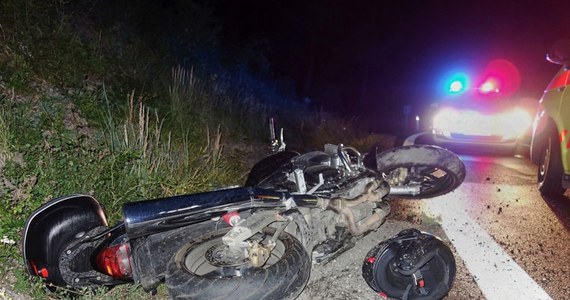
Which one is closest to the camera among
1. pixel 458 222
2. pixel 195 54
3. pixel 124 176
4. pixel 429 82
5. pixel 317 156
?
pixel 317 156

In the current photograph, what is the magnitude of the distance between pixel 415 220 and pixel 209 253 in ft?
8.78

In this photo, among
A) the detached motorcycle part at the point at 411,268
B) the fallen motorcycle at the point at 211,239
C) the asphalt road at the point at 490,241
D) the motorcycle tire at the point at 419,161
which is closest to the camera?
the fallen motorcycle at the point at 211,239

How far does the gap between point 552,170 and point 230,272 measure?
4.61 metres

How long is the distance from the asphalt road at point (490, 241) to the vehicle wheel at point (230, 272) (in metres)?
0.70

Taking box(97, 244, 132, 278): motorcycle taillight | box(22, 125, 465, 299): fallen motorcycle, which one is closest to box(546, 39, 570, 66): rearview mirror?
box(22, 125, 465, 299): fallen motorcycle

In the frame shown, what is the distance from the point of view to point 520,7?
18875mm

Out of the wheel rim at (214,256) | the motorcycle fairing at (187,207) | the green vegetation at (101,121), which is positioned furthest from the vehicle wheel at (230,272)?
the green vegetation at (101,121)

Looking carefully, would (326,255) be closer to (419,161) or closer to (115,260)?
(115,260)

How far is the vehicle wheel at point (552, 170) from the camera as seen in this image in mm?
5359

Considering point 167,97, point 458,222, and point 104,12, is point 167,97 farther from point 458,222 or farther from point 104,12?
point 458,222

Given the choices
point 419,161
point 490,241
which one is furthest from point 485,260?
point 419,161

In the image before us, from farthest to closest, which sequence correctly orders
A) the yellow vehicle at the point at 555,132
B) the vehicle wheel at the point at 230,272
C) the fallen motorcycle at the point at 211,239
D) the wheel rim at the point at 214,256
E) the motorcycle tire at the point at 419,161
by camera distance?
the yellow vehicle at the point at 555,132 → the motorcycle tire at the point at 419,161 → the wheel rim at the point at 214,256 → the fallen motorcycle at the point at 211,239 → the vehicle wheel at the point at 230,272

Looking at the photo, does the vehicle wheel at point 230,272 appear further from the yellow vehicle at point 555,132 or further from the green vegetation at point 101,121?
the yellow vehicle at point 555,132

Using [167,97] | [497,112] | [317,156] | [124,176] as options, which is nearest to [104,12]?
[167,97]
